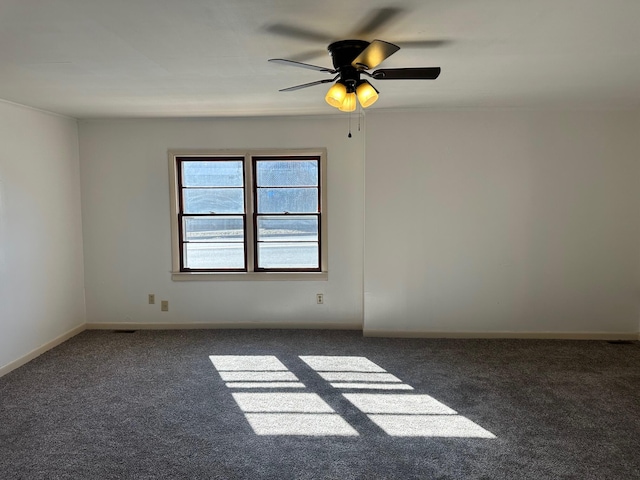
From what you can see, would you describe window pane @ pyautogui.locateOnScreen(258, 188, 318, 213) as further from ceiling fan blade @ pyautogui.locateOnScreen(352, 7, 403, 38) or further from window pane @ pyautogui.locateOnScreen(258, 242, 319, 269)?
ceiling fan blade @ pyautogui.locateOnScreen(352, 7, 403, 38)

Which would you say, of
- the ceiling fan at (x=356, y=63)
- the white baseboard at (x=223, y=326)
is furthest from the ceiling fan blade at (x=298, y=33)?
the white baseboard at (x=223, y=326)

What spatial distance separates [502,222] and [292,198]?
7.29 ft

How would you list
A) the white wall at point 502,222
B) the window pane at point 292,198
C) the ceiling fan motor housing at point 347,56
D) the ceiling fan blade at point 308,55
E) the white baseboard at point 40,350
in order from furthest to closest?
the window pane at point 292,198 → the white wall at point 502,222 → the white baseboard at point 40,350 → the ceiling fan blade at point 308,55 → the ceiling fan motor housing at point 347,56

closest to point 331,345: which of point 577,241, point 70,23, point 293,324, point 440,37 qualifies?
point 293,324

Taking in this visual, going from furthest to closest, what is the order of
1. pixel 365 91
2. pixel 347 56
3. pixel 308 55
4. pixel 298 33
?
pixel 308 55 < pixel 365 91 < pixel 347 56 < pixel 298 33

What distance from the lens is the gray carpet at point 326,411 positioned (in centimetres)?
256

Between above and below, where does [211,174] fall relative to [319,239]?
above

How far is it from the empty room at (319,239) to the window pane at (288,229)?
0.08 feet

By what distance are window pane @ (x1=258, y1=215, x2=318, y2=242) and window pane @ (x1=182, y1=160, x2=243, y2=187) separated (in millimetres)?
542

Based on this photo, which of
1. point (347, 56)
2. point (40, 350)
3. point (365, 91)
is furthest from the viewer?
point (40, 350)

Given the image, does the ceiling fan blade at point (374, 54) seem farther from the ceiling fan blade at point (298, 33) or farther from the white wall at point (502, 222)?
the white wall at point (502, 222)

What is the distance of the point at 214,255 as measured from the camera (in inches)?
207

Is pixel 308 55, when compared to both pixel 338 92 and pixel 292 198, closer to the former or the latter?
pixel 338 92

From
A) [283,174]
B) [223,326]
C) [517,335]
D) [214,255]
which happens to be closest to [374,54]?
[283,174]
